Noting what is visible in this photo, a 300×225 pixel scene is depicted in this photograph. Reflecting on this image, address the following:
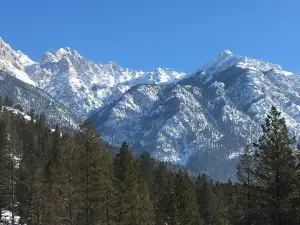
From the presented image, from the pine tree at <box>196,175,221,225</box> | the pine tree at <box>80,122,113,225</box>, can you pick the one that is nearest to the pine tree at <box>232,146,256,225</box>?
the pine tree at <box>80,122,113,225</box>

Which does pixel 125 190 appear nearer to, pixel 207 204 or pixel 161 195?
pixel 161 195

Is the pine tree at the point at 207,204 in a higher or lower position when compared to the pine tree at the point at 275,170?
higher

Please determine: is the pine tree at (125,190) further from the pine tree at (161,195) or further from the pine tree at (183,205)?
the pine tree at (161,195)

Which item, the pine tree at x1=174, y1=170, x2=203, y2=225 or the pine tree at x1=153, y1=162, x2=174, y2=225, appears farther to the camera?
the pine tree at x1=153, y1=162, x2=174, y2=225

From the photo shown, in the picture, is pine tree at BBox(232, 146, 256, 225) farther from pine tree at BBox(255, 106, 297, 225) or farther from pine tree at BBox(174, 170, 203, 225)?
pine tree at BBox(255, 106, 297, 225)

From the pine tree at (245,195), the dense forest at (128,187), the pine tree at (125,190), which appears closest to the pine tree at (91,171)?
the dense forest at (128,187)

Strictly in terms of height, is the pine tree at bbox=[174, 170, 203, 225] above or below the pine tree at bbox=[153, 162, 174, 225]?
below

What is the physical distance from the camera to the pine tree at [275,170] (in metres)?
38.5

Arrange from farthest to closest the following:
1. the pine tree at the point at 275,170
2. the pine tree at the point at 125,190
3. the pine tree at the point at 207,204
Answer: the pine tree at the point at 207,204, the pine tree at the point at 125,190, the pine tree at the point at 275,170

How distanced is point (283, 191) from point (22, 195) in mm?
52550

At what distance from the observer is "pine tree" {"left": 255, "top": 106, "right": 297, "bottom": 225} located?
38.5m

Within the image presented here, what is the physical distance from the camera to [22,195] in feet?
258

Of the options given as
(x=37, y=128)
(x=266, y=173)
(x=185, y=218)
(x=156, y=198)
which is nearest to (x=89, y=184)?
(x=266, y=173)

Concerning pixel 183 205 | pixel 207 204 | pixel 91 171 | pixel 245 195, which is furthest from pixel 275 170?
pixel 207 204
